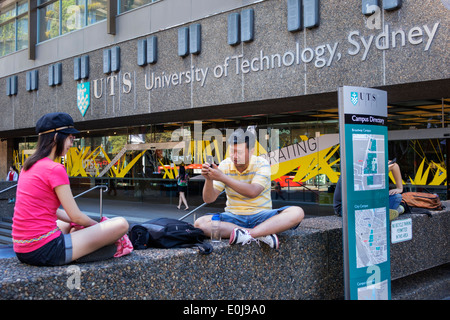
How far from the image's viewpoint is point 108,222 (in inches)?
125

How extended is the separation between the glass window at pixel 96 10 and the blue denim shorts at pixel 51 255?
1320 cm

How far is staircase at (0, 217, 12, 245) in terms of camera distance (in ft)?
32.9

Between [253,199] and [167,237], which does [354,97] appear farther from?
[167,237]

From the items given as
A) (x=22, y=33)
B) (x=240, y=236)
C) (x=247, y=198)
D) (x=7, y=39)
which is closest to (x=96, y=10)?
(x=22, y=33)

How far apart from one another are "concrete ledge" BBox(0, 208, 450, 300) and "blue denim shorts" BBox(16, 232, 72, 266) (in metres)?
0.06

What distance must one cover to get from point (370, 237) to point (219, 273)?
141 centimetres

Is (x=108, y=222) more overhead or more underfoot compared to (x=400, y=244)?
more overhead

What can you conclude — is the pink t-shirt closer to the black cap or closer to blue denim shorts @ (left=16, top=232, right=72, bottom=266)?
blue denim shorts @ (left=16, top=232, right=72, bottom=266)

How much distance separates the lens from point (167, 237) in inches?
140

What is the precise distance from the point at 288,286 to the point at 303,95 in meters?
6.54

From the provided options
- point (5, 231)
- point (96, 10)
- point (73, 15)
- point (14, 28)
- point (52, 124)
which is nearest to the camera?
point (52, 124)
